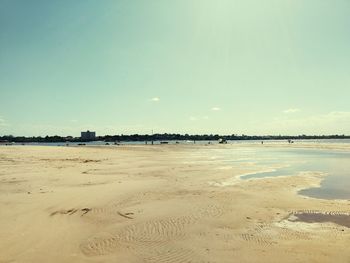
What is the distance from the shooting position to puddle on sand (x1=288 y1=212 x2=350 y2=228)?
471 inches

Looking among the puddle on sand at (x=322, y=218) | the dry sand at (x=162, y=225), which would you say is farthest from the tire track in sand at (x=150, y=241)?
the puddle on sand at (x=322, y=218)

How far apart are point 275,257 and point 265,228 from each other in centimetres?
260

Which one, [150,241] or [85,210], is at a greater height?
[85,210]

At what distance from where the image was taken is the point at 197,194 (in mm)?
16766

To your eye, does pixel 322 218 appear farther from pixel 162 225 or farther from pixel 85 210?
pixel 85 210

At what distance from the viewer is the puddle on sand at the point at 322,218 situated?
39.2 ft

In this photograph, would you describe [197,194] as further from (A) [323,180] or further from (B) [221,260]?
(A) [323,180]

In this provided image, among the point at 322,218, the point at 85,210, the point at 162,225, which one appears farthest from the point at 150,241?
the point at 322,218

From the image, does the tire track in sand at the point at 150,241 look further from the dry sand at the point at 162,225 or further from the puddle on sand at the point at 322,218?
the puddle on sand at the point at 322,218

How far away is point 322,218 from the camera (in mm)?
12414

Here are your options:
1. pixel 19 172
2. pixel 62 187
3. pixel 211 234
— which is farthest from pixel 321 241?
pixel 19 172

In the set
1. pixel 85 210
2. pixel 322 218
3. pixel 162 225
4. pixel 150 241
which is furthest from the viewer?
pixel 85 210

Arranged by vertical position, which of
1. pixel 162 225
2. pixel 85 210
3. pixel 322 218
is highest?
pixel 85 210

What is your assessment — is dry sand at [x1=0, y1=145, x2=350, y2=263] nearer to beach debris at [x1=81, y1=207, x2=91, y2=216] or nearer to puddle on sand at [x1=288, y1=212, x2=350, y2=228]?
beach debris at [x1=81, y1=207, x2=91, y2=216]
